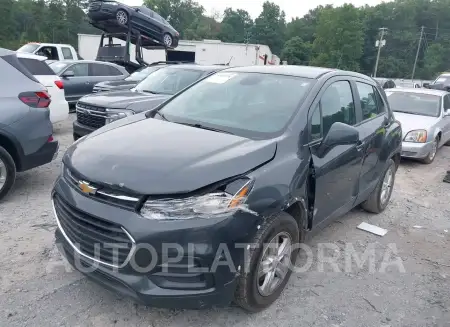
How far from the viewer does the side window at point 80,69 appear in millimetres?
10617

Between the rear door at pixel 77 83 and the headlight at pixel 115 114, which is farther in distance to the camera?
the rear door at pixel 77 83

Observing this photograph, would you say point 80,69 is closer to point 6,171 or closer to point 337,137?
point 6,171

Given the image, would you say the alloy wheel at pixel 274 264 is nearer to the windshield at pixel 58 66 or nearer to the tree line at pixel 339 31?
the windshield at pixel 58 66

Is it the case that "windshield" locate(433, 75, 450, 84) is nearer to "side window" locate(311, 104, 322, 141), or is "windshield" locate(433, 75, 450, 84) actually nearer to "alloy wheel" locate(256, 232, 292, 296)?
"side window" locate(311, 104, 322, 141)

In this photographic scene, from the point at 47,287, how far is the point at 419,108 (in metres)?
8.53

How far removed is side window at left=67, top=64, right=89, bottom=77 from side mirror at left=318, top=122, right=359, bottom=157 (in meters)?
9.30

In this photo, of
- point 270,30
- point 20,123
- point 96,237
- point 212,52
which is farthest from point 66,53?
point 270,30

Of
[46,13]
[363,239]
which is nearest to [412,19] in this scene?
[46,13]

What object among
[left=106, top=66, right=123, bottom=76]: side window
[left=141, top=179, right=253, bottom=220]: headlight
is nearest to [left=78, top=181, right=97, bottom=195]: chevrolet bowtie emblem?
[left=141, top=179, right=253, bottom=220]: headlight

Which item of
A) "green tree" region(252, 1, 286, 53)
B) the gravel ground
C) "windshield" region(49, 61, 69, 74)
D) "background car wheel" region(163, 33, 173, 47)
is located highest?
"green tree" region(252, 1, 286, 53)

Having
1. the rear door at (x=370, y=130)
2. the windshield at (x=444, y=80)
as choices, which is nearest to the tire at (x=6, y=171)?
the rear door at (x=370, y=130)

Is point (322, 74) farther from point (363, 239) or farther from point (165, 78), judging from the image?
point (165, 78)

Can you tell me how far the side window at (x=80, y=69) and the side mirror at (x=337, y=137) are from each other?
9299mm

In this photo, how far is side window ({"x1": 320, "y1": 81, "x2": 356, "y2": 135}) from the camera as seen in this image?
131 inches
